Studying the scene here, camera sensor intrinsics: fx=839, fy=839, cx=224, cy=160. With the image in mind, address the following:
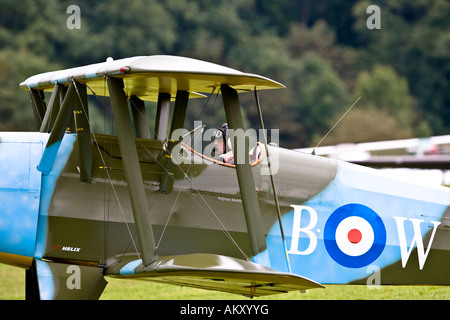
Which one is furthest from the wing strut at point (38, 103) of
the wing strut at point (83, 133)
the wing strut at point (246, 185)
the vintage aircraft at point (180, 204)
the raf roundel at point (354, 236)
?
the raf roundel at point (354, 236)

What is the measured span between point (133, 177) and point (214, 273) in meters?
1.09

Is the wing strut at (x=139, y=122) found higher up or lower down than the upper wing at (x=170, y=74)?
lower down

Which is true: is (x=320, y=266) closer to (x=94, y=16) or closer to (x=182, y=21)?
(x=94, y=16)

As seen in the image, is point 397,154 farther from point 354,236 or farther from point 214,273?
point 214,273

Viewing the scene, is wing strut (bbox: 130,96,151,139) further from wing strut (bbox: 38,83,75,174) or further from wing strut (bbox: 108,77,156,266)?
wing strut (bbox: 108,77,156,266)

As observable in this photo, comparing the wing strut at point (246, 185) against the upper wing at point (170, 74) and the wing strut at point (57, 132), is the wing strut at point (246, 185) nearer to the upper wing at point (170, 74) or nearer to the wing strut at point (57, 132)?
the upper wing at point (170, 74)

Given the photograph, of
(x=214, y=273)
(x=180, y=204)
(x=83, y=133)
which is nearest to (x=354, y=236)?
(x=180, y=204)

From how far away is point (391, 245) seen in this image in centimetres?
829

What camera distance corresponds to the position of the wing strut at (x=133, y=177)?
6926 millimetres

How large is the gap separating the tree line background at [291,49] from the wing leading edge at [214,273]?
80.4ft

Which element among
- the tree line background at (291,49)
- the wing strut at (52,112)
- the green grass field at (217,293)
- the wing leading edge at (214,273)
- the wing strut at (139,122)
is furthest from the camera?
the tree line background at (291,49)

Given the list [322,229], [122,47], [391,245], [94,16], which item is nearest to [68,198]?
[322,229]

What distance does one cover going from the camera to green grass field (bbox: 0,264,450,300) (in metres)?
9.79

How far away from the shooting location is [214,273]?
6.48 meters
